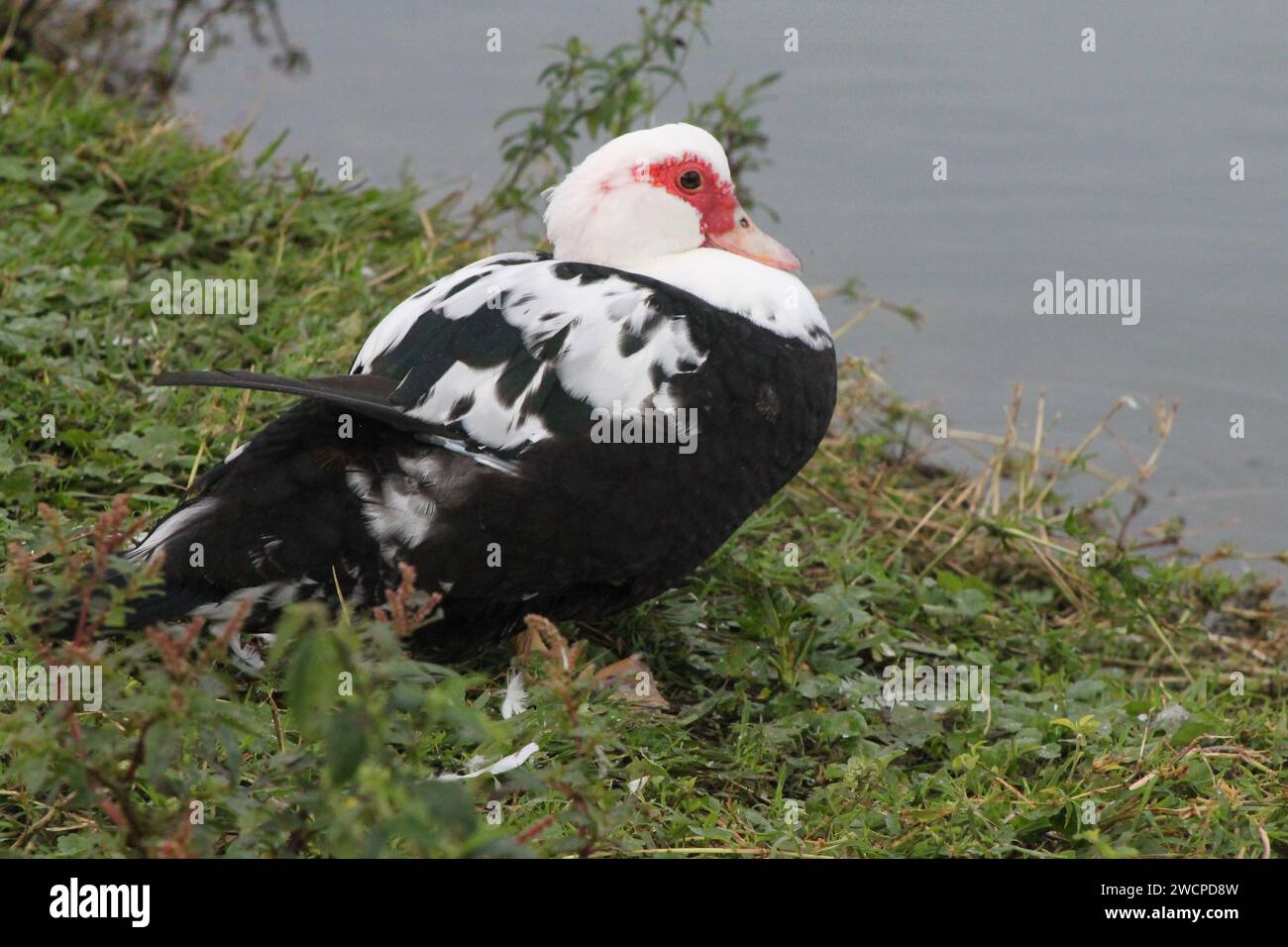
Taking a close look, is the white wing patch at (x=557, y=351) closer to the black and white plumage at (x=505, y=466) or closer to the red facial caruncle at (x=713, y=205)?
the black and white plumage at (x=505, y=466)

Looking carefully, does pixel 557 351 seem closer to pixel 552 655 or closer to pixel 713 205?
pixel 713 205

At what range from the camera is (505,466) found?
279cm

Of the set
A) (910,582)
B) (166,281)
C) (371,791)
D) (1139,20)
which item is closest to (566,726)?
(371,791)

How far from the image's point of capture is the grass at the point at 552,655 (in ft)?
6.27

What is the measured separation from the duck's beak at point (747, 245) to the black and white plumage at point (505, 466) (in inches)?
14.9

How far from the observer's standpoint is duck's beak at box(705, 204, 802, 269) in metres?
3.41

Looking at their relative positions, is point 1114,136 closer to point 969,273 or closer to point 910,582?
point 969,273

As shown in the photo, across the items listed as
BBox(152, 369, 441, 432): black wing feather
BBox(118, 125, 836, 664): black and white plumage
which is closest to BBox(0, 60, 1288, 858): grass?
BBox(118, 125, 836, 664): black and white plumage

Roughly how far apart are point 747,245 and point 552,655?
60.2 inches

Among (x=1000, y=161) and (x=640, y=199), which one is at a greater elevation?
(x=1000, y=161)

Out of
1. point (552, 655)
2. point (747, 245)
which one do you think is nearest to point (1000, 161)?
point (747, 245)

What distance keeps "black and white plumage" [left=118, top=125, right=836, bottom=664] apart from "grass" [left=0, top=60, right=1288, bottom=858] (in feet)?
0.50

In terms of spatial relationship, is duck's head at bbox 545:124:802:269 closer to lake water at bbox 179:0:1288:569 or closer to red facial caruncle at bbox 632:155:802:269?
red facial caruncle at bbox 632:155:802:269

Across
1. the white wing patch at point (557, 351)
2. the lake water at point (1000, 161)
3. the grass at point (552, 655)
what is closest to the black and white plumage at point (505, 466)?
the white wing patch at point (557, 351)
